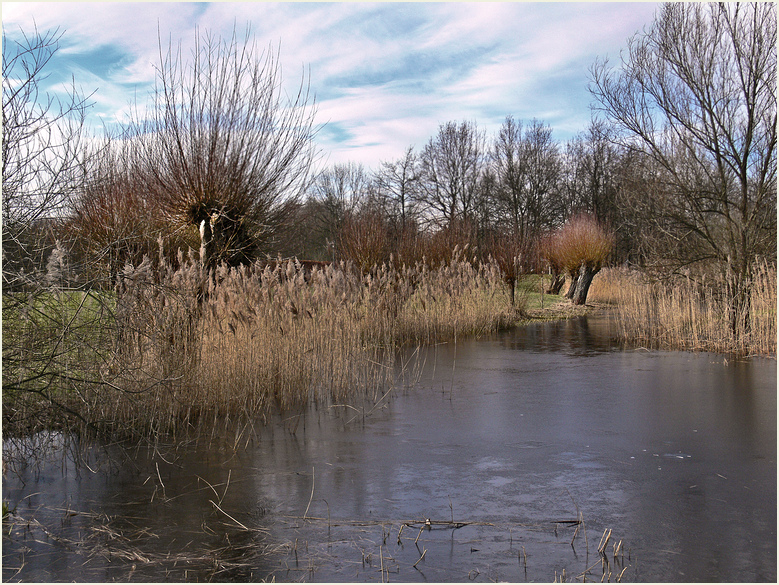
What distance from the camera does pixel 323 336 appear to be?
7457 mm

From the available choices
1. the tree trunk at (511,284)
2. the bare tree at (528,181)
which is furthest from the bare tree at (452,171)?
the tree trunk at (511,284)

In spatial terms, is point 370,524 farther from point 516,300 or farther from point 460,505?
point 516,300

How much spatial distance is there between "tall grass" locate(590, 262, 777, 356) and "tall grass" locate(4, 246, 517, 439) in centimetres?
524

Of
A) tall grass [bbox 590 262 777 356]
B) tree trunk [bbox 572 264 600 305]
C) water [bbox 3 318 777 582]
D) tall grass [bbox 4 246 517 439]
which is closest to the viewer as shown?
water [bbox 3 318 777 582]

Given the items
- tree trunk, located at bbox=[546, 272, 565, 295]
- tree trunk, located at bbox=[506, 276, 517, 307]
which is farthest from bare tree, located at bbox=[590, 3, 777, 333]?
tree trunk, located at bbox=[546, 272, 565, 295]

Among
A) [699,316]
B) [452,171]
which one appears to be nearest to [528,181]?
[452,171]

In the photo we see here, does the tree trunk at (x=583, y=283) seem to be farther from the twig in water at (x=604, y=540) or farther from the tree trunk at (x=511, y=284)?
the twig in water at (x=604, y=540)

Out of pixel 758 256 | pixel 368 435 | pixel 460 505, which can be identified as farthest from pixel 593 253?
pixel 460 505

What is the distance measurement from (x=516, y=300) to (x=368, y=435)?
1165cm

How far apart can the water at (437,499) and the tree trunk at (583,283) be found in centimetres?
1438

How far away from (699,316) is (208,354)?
8.51 metres

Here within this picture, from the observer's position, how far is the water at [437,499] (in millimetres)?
3080

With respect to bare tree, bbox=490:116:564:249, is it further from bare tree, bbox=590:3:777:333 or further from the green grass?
bare tree, bbox=590:3:777:333

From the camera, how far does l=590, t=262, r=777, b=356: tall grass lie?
31.3ft
